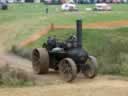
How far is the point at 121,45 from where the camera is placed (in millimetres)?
26141

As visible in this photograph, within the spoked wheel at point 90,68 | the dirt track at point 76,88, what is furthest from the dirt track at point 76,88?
the spoked wheel at point 90,68

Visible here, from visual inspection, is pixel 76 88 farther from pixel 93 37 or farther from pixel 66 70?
pixel 93 37

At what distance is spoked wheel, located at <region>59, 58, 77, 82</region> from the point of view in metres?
17.8

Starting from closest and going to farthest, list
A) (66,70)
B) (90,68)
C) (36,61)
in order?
(66,70), (90,68), (36,61)

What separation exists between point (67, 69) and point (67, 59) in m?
0.35

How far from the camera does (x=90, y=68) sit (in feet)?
61.0

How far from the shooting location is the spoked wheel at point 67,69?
17797 mm

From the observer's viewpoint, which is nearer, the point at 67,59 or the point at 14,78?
the point at 14,78

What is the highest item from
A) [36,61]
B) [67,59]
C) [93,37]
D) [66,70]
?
[67,59]

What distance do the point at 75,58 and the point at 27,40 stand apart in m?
13.4

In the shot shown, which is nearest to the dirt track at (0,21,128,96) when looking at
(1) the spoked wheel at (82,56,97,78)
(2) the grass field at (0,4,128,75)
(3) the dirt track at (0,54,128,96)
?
(3) the dirt track at (0,54,128,96)

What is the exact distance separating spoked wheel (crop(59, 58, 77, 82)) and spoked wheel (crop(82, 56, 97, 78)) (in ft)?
2.63

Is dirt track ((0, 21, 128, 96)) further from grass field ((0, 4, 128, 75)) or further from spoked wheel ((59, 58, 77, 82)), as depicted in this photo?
grass field ((0, 4, 128, 75))

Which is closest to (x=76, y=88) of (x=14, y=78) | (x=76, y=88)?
(x=76, y=88)
